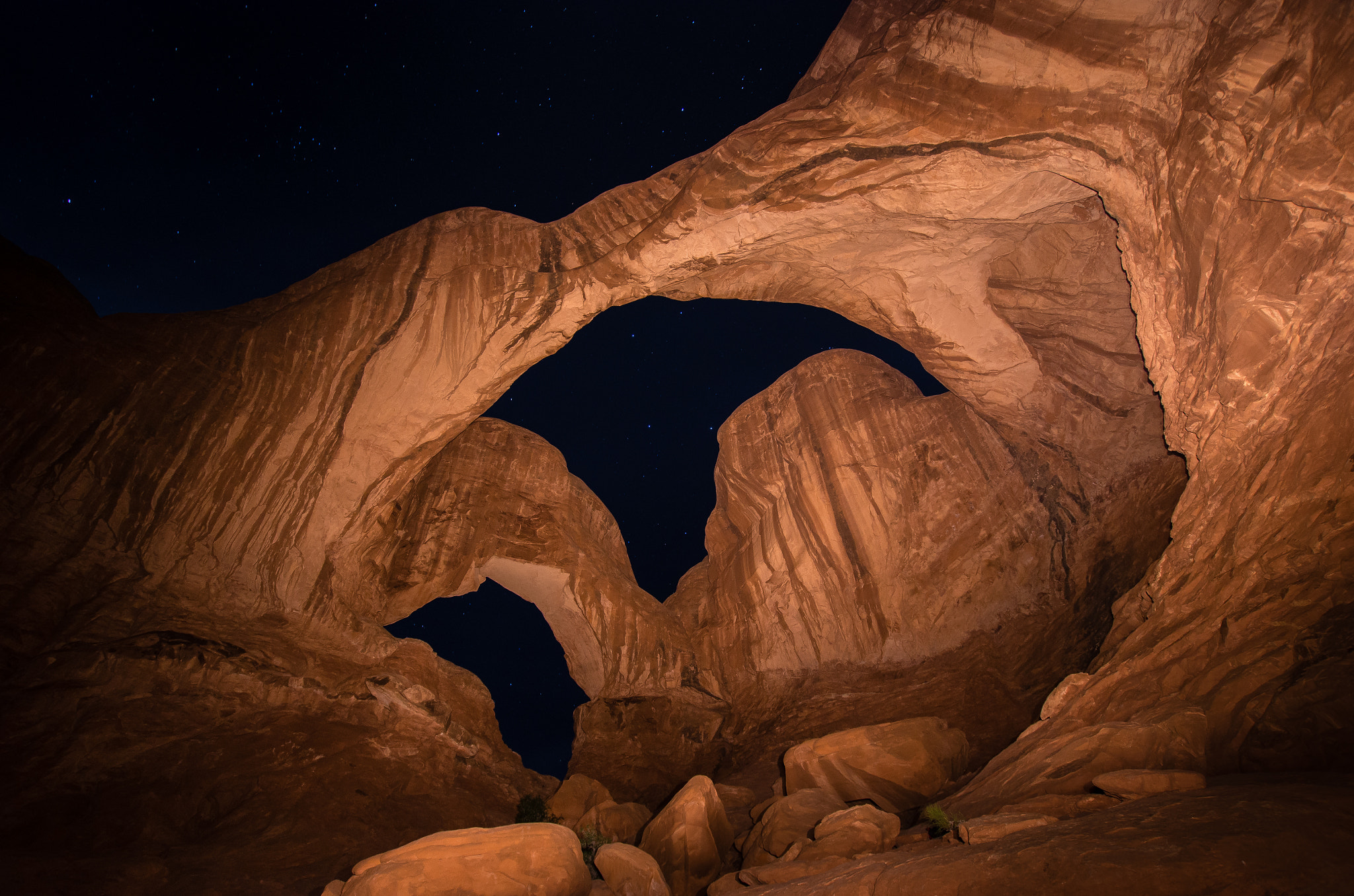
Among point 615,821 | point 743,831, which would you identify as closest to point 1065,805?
point 743,831

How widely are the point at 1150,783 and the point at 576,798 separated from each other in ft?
30.9

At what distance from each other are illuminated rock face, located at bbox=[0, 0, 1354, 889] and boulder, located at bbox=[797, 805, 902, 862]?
46.7 inches

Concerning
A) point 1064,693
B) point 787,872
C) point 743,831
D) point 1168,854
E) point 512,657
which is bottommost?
point 512,657

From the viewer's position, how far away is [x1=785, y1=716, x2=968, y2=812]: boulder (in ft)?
31.6

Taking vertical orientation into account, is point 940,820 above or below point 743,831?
above

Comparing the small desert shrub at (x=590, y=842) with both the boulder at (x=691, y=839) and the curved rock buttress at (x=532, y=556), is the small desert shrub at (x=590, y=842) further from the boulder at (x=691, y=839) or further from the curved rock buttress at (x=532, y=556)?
the curved rock buttress at (x=532, y=556)

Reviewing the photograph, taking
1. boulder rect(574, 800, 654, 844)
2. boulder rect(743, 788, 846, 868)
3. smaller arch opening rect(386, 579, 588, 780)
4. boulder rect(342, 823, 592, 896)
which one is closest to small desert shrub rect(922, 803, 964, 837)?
boulder rect(743, 788, 846, 868)

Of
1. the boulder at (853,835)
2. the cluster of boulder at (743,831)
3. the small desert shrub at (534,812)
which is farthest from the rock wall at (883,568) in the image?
the boulder at (853,835)

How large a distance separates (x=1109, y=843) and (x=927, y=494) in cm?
1207

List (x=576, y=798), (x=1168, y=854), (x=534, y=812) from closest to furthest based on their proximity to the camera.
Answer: (x=1168, y=854), (x=534, y=812), (x=576, y=798)

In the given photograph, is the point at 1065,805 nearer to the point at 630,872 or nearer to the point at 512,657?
the point at 630,872

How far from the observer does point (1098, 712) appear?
336 inches

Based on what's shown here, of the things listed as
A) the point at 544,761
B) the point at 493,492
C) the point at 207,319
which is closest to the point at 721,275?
the point at 493,492

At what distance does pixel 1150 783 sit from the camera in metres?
6.23
